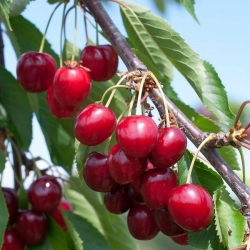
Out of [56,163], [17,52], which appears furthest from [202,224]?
[17,52]

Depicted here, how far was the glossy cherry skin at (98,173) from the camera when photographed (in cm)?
161

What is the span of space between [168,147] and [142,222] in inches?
11.8

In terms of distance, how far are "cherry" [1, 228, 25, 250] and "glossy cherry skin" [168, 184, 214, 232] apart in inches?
36.4

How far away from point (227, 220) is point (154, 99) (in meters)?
0.40

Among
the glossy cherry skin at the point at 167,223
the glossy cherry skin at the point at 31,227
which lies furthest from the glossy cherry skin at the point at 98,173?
the glossy cherry skin at the point at 31,227

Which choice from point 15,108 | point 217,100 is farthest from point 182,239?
point 15,108

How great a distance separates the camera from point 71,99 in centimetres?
187

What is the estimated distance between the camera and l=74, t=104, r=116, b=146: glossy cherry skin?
1.57 m

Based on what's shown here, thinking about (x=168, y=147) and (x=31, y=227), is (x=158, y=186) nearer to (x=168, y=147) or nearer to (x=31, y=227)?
(x=168, y=147)

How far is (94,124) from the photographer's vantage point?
5.12 feet

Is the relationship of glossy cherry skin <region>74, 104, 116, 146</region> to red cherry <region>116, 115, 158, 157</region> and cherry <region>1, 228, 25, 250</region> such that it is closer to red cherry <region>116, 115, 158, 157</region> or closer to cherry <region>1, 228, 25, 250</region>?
red cherry <region>116, 115, 158, 157</region>

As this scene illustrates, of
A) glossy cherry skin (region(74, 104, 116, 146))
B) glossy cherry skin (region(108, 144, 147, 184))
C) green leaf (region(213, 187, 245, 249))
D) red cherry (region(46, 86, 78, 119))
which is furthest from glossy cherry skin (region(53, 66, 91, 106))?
green leaf (region(213, 187, 245, 249))

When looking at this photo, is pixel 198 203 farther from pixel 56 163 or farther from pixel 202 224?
pixel 56 163

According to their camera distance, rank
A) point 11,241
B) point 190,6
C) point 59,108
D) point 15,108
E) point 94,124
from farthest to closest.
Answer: point 15,108 → point 11,241 → point 59,108 → point 190,6 → point 94,124
